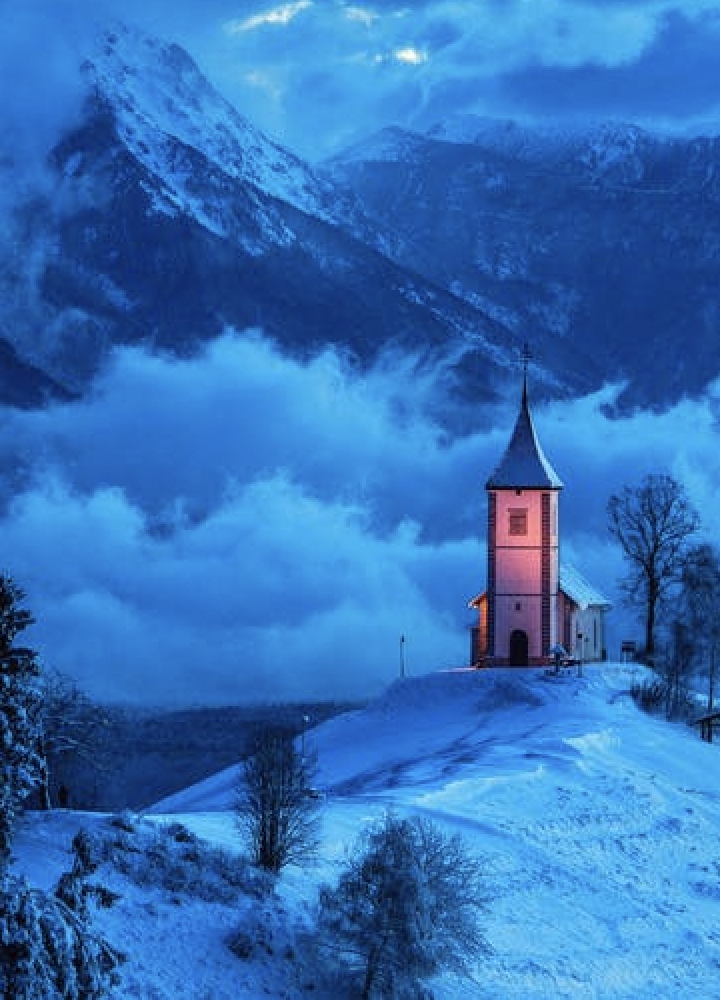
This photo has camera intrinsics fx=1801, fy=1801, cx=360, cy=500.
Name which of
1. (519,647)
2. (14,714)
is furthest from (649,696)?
(14,714)

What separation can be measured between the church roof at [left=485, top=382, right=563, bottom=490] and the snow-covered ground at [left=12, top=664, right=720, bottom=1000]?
1090 cm

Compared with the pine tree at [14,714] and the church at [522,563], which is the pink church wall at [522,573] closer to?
the church at [522,563]

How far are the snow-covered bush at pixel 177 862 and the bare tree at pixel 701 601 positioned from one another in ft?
184

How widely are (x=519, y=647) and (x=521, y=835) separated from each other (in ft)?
119

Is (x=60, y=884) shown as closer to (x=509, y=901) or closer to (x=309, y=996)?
(x=309, y=996)

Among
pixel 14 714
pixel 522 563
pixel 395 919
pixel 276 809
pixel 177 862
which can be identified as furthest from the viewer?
pixel 522 563

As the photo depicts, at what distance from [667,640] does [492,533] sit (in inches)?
526

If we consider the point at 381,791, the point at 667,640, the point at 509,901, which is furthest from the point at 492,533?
the point at 509,901

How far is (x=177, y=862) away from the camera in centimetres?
5072

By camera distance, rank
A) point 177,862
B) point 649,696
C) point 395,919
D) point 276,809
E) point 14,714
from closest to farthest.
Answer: point 14,714 < point 395,919 < point 177,862 < point 276,809 < point 649,696

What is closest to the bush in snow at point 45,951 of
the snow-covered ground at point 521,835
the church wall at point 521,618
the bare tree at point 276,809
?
the snow-covered ground at point 521,835

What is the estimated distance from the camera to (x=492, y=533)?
333 ft

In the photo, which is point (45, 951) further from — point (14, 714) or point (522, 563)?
point (522, 563)

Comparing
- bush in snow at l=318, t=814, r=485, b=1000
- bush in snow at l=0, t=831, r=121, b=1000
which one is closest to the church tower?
bush in snow at l=318, t=814, r=485, b=1000
